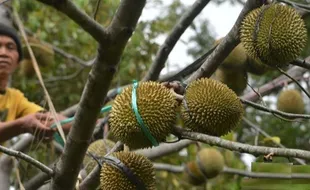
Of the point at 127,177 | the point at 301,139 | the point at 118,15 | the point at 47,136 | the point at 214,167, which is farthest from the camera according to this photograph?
the point at 301,139

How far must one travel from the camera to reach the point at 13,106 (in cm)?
276

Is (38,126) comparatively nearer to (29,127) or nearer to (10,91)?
(29,127)

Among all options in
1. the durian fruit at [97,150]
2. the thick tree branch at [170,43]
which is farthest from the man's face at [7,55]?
the thick tree branch at [170,43]

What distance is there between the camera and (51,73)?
421cm

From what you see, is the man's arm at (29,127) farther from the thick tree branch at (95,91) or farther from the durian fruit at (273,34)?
the durian fruit at (273,34)

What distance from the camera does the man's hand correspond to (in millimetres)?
2152

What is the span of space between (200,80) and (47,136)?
40.5 inches

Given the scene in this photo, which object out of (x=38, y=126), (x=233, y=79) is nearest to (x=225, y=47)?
(x=233, y=79)

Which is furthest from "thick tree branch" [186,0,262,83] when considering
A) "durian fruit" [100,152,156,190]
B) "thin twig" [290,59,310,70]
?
"durian fruit" [100,152,156,190]

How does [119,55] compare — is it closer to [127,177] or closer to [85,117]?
[85,117]

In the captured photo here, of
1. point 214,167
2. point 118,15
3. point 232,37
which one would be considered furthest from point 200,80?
point 214,167

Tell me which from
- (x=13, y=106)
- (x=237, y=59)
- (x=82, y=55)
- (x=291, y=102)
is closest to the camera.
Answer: (x=237, y=59)

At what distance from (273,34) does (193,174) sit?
1671 mm

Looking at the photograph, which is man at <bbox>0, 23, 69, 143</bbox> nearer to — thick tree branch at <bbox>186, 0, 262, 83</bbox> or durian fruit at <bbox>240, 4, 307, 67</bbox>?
thick tree branch at <bbox>186, 0, 262, 83</bbox>
